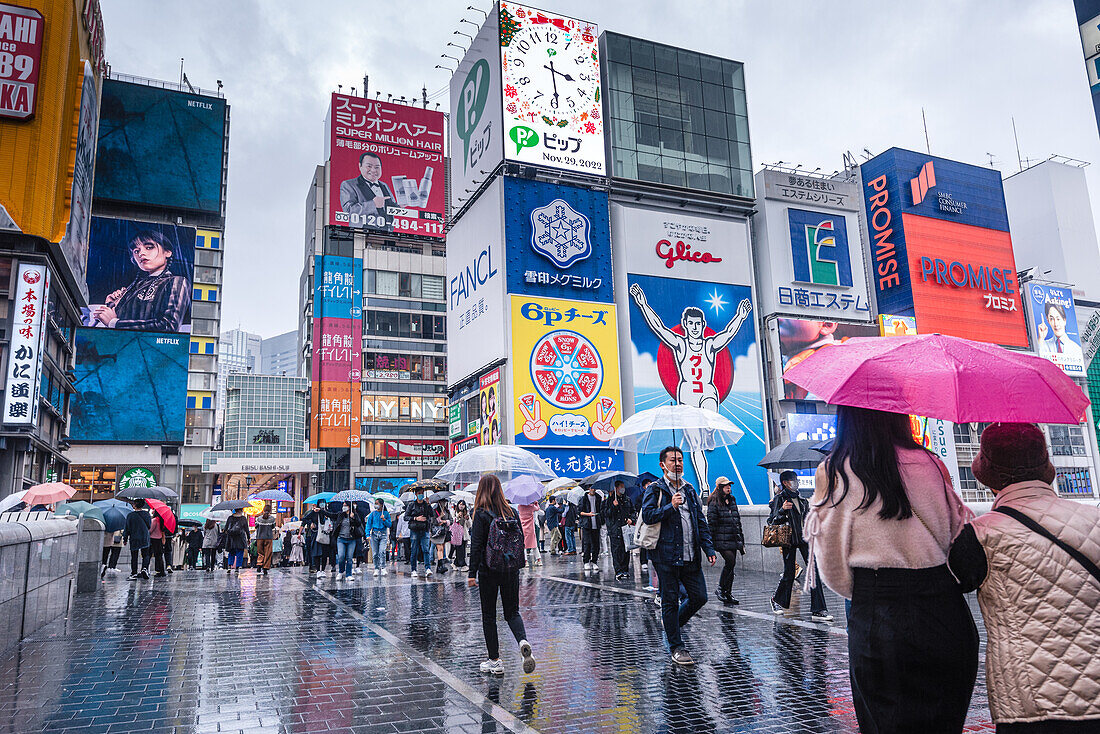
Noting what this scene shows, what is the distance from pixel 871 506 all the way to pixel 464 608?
32.2 feet

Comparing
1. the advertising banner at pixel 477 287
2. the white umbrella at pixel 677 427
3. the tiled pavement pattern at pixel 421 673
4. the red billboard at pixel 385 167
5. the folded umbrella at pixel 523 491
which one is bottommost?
the tiled pavement pattern at pixel 421 673

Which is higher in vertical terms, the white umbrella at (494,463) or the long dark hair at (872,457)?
the white umbrella at (494,463)

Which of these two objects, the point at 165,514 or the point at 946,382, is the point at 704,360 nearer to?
the point at 165,514

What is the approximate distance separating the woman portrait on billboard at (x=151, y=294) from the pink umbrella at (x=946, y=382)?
58878mm

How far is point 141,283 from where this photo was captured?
55.8 metres

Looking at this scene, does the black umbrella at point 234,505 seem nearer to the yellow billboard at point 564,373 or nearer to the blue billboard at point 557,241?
the yellow billboard at point 564,373

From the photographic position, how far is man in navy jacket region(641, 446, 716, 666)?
7.65m

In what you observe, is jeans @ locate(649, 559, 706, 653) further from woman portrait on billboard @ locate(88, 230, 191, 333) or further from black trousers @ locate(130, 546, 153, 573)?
woman portrait on billboard @ locate(88, 230, 191, 333)

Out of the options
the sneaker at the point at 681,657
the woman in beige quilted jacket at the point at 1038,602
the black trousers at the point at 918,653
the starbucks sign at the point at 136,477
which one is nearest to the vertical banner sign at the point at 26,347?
the starbucks sign at the point at 136,477

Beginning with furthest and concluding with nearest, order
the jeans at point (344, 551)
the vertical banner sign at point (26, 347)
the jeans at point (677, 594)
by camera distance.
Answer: the vertical banner sign at point (26, 347) → the jeans at point (344, 551) → the jeans at point (677, 594)

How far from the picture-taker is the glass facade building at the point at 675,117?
41156 mm

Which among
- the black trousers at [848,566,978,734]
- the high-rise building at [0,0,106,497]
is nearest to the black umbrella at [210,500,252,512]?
the high-rise building at [0,0,106,497]

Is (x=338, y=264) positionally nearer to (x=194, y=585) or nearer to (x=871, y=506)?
(x=194, y=585)

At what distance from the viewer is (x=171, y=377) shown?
56219mm
